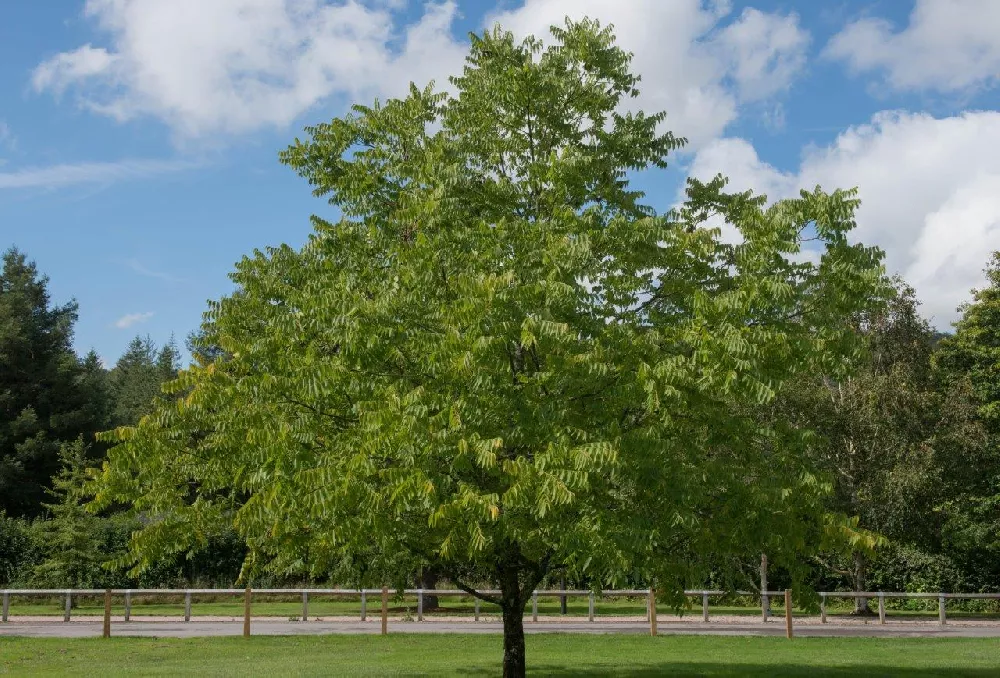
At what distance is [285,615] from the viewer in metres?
36.2

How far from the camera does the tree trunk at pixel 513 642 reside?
15531 mm

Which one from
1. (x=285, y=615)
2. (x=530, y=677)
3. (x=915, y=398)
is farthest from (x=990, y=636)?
(x=285, y=615)

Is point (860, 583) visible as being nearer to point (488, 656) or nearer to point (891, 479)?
point (891, 479)

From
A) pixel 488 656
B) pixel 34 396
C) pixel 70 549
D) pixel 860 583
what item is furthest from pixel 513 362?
pixel 34 396

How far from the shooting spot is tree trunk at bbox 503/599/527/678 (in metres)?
15.5

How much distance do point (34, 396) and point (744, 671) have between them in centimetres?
6066

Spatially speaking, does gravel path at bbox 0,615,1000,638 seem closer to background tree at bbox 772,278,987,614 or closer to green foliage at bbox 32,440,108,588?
background tree at bbox 772,278,987,614

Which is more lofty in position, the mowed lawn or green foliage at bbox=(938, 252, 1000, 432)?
green foliage at bbox=(938, 252, 1000, 432)

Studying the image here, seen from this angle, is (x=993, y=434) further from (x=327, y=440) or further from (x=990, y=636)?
(x=327, y=440)

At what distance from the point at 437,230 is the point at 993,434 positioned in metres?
36.2

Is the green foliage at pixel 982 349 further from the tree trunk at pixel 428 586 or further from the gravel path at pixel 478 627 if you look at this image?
the tree trunk at pixel 428 586

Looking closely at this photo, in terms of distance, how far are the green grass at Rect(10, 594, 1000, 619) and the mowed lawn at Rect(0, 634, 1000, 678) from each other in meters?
9.45

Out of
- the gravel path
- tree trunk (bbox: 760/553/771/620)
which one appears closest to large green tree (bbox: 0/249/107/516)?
the gravel path

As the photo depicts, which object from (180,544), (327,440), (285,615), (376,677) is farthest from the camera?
(285,615)
